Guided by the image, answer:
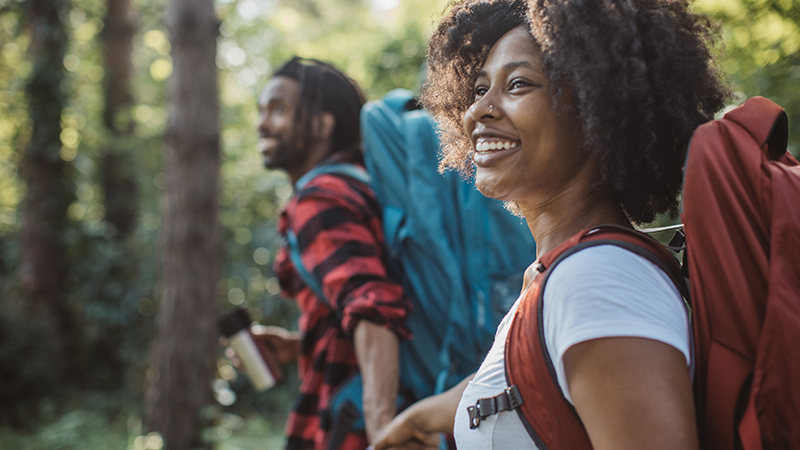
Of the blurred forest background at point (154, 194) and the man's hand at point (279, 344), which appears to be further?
the blurred forest background at point (154, 194)

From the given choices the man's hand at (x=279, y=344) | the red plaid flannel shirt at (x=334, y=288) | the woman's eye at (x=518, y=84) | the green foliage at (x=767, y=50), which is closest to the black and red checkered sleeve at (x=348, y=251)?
the red plaid flannel shirt at (x=334, y=288)

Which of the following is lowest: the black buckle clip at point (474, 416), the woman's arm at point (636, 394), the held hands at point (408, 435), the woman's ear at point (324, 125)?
the held hands at point (408, 435)

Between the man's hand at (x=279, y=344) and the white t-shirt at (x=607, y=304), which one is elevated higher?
the white t-shirt at (x=607, y=304)

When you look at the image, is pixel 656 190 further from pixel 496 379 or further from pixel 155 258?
pixel 155 258

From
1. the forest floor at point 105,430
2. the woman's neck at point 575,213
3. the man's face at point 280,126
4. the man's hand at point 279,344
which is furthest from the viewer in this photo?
the forest floor at point 105,430

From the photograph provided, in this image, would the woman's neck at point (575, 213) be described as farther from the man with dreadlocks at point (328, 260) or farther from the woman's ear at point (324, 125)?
the woman's ear at point (324, 125)

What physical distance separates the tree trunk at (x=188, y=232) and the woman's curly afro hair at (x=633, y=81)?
3996mm

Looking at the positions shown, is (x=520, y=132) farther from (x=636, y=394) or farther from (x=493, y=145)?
(x=636, y=394)

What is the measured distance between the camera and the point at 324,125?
9.04ft

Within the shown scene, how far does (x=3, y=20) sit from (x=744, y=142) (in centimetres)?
1259

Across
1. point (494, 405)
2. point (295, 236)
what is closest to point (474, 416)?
point (494, 405)

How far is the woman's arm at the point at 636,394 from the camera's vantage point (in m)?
0.76

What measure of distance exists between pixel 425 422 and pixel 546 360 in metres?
0.79

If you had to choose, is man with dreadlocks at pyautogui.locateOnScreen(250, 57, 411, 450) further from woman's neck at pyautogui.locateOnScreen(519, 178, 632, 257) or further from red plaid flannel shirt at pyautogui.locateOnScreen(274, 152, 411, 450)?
woman's neck at pyautogui.locateOnScreen(519, 178, 632, 257)
